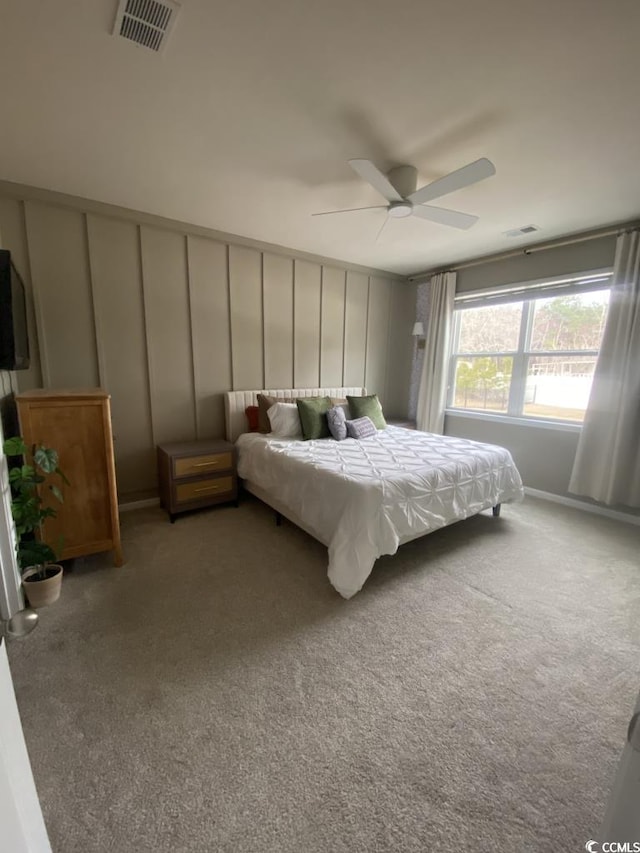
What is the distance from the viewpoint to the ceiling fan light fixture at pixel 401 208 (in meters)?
2.32

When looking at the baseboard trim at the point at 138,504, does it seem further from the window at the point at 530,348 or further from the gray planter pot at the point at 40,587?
the window at the point at 530,348

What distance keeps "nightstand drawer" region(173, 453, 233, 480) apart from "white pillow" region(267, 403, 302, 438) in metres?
0.54

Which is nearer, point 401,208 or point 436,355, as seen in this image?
point 401,208

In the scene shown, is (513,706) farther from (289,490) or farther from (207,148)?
(207,148)

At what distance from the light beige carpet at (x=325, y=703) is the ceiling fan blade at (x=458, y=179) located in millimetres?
2384

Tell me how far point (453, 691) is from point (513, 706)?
232mm

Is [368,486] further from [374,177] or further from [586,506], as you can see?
[586,506]

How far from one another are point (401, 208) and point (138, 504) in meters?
3.26

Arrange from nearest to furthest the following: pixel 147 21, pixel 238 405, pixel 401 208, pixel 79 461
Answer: pixel 147 21 < pixel 79 461 < pixel 401 208 < pixel 238 405

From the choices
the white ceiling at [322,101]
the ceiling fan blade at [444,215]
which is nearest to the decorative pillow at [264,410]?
the white ceiling at [322,101]

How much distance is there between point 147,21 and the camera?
1.34 meters

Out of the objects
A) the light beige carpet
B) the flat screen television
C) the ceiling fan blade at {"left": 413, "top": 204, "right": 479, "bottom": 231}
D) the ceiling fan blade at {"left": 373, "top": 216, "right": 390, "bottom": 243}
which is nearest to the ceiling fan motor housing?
the ceiling fan blade at {"left": 413, "top": 204, "right": 479, "bottom": 231}

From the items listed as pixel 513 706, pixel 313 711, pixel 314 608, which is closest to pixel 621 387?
pixel 513 706

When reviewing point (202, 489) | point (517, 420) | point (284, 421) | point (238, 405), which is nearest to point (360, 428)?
point (284, 421)
